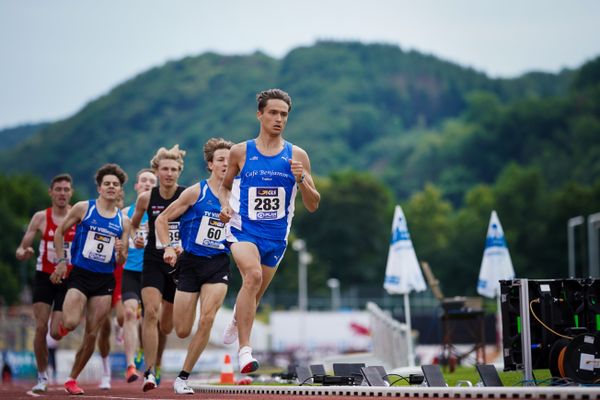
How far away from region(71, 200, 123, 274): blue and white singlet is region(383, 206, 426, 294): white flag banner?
996 cm

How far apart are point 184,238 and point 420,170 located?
600 feet

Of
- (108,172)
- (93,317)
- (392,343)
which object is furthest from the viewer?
(392,343)

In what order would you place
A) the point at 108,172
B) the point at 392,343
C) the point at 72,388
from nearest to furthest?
the point at 72,388 < the point at 108,172 < the point at 392,343

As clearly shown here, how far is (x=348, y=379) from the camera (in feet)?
40.4

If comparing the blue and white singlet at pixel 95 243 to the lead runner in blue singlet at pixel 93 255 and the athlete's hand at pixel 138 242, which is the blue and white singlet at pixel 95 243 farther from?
the athlete's hand at pixel 138 242

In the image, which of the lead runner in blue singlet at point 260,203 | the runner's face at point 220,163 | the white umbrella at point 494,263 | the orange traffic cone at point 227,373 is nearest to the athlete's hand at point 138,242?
the runner's face at point 220,163

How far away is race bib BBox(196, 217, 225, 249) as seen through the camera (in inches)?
542

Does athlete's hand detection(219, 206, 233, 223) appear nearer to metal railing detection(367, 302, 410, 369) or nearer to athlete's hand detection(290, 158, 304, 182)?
athlete's hand detection(290, 158, 304, 182)

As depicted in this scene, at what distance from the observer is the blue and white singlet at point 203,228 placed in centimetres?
1374

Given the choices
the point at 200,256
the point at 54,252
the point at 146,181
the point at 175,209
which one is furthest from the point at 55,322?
the point at 200,256

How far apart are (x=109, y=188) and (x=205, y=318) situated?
329 cm

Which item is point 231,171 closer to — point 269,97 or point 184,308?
point 269,97

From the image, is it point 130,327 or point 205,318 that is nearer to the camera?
point 205,318

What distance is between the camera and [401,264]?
24703 mm
